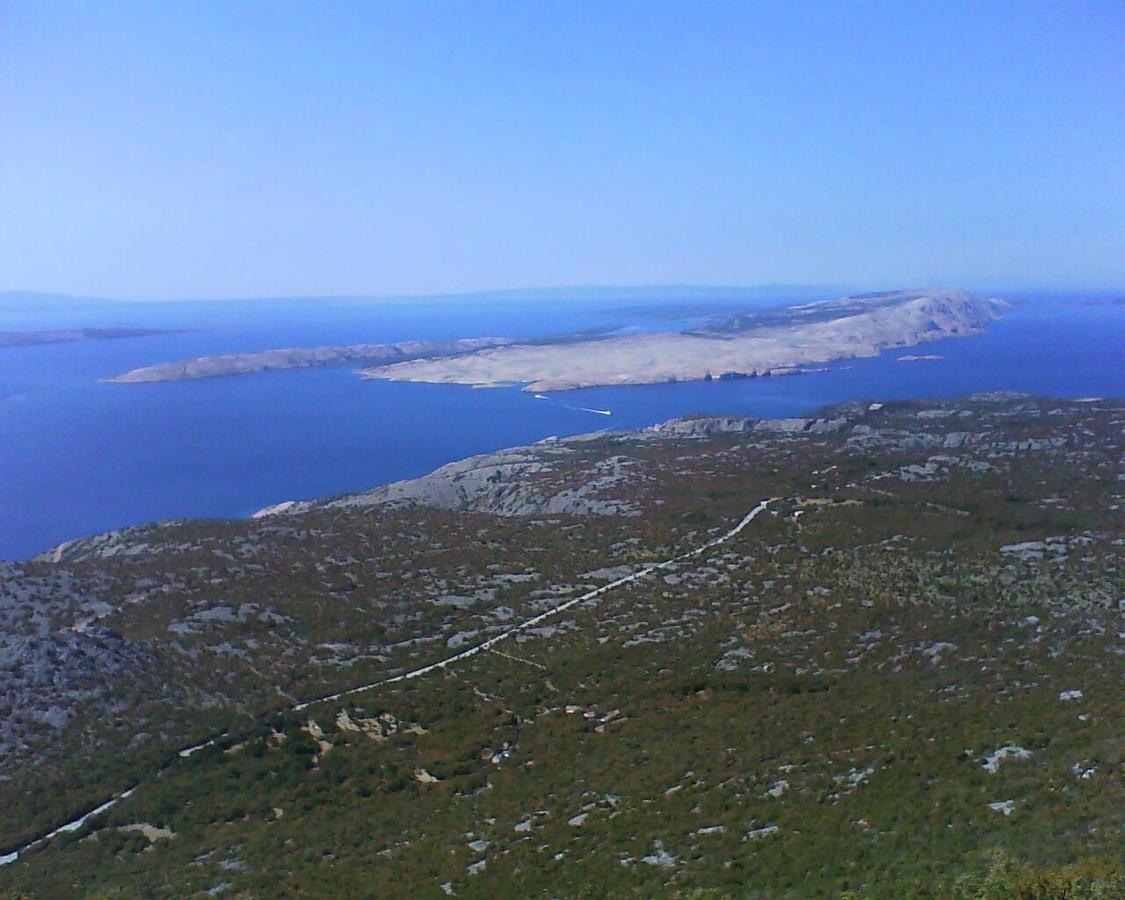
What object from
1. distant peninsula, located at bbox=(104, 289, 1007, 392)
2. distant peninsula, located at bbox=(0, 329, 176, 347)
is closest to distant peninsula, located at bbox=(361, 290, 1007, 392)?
distant peninsula, located at bbox=(104, 289, 1007, 392)

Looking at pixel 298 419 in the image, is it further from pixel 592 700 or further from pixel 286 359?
pixel 592 700

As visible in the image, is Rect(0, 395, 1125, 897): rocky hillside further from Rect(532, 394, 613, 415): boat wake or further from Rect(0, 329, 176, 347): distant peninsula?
Rect(0, 329, 176, 347): distant peninsula

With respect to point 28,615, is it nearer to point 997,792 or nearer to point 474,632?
point 474,632

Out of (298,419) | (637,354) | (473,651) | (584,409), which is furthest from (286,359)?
(473,651)

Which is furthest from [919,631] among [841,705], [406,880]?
[406,880]

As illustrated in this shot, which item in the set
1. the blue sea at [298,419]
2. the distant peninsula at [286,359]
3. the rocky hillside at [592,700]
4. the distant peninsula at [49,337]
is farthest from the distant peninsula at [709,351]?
the rocky hillside at [592,700]
